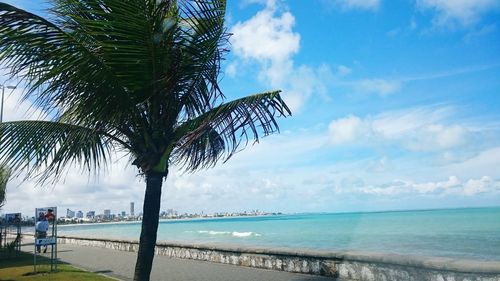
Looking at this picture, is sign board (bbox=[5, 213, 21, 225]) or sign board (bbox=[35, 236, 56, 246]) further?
sign board (bbox=[5, 213, 21, 225])

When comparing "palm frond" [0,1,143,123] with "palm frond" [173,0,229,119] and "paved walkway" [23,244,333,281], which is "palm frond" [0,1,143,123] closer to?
"palm frond" [173,0,229,119]

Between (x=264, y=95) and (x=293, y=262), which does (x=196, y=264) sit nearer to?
(x=293, y=262)

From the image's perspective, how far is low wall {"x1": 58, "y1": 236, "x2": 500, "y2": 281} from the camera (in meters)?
6.43

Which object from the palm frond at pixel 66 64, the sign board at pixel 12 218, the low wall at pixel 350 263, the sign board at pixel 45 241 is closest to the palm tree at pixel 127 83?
the palm frond at pixel 66 64

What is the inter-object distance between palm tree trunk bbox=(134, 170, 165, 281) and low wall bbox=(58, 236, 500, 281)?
12.9 ft

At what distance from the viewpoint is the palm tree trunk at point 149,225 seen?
6031 mm

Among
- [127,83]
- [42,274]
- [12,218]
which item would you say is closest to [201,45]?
[127,83]

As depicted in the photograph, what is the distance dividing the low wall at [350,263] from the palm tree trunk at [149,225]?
12.9ft

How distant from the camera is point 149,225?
605 cm

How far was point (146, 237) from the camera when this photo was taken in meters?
6.05

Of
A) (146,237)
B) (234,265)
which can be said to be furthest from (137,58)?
(234,265)

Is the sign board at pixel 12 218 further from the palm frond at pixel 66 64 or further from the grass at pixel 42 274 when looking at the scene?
the palm frond at pixel 66 64

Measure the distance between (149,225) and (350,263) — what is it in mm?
4088

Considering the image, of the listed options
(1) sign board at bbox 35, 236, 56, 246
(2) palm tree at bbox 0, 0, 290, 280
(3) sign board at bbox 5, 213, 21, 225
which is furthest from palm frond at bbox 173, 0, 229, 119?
(3) sign board at bbox 5, 213, 21, 225
